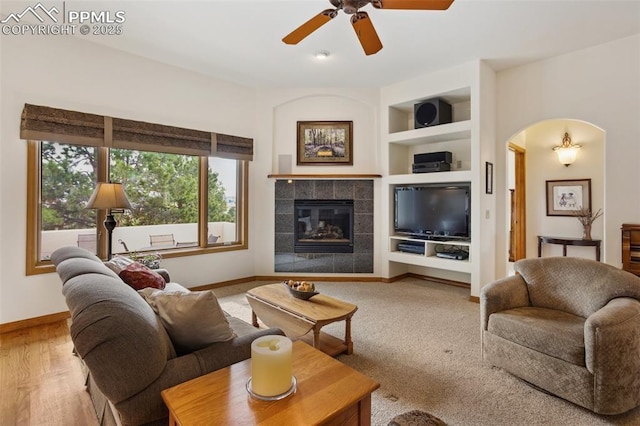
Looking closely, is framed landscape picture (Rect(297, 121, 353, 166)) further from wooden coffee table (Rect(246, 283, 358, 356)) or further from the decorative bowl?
the decorative bowl

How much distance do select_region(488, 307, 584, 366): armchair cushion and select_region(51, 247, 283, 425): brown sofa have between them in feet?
6.35

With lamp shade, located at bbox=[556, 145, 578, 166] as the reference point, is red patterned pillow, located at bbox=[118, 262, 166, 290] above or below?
below

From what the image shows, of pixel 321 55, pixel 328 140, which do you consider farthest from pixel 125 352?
pixel 328 140

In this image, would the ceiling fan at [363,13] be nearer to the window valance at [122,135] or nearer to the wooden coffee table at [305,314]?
the wooden coffee table at [305,314]

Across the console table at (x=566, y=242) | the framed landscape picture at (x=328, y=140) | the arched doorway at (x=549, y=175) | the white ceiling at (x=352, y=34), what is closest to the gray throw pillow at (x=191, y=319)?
the white ceiling at (x=352, y=34)

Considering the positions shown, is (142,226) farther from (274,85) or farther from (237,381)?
(237,381)

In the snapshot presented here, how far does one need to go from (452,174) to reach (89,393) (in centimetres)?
437

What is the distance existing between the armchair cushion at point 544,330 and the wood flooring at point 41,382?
265cm

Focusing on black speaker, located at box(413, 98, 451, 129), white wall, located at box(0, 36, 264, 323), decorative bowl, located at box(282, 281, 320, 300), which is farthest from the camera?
black speaker, located at box(413, 98, 451, 129)

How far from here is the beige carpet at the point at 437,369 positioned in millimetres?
1903

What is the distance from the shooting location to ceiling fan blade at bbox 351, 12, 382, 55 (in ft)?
7.57

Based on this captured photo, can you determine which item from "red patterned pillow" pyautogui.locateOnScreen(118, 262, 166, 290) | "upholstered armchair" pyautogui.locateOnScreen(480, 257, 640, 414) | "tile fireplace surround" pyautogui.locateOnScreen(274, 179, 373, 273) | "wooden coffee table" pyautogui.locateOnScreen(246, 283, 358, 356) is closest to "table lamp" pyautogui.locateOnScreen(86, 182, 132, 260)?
"red patterned pillow" pyautogui.locateOnScreen(118, 262, 166, 290)

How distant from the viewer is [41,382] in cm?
228

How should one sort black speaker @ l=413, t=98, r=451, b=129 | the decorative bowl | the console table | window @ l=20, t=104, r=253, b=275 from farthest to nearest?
the console table, black speaker @ l=413, t=98, r=451, b=129, window @ l=20, t=104, r=253, b=275, the decorative bowl
